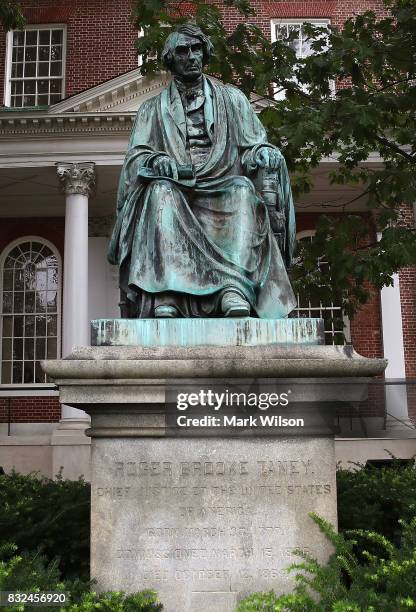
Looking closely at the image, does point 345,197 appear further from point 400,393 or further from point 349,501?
point 349,501

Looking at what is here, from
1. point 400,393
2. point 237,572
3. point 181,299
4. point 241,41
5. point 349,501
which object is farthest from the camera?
point 400,393

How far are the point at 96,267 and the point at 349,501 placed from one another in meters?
13.3

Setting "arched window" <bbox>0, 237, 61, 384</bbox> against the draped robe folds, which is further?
"arched window" <bbox>0, 237, 61, 384</bbox>

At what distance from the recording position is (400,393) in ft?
49.9

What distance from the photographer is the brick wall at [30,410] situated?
17328 millimetres

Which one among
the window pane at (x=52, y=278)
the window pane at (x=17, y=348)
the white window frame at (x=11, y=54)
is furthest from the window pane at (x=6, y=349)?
the white window frame at (x=11, y=54)

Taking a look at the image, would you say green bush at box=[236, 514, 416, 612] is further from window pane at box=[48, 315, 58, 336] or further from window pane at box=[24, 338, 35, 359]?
window pane at box=[24, 338, 35, 359]

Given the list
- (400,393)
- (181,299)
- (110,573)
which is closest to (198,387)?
(181,299)

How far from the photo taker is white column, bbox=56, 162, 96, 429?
1470 centimetres

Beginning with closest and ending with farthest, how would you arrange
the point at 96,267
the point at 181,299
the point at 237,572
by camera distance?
the point at 237,572
the point at 181,299
the point at 96,267

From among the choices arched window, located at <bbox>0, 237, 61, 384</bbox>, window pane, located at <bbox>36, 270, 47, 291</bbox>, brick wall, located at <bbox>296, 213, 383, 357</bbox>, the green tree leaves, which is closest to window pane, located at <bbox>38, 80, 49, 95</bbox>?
arched window, located at <bbox>0, 237, 61, 384</bbox>

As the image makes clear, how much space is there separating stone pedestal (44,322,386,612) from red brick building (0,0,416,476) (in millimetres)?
10869

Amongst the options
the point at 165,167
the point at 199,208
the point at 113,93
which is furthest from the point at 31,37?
the point at 199,208

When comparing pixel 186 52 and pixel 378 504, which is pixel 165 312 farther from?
pixel 378 504
